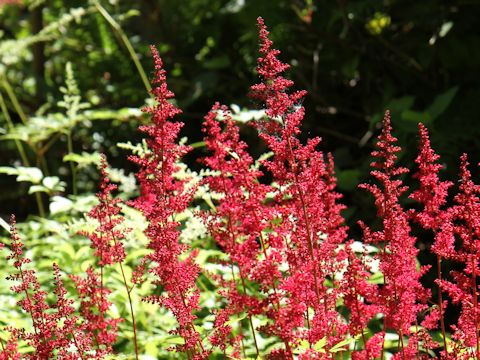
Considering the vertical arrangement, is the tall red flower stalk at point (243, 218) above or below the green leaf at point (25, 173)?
below

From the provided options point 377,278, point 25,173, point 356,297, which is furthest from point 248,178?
point 25,173

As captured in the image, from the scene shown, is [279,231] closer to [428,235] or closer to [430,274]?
[430,274]

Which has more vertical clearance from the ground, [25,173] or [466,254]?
[25,173]

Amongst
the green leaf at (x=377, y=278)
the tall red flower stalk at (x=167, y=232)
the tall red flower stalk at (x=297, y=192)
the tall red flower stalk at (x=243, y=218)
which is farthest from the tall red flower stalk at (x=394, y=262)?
the green leaf at (x=377, y=278)

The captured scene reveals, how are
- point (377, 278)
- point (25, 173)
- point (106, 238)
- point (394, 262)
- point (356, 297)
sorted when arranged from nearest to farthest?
1. point (394, 262)
2. point (356, 297)
3. point (106, 238)
4. point (377, 278)
5. point (25, 173)

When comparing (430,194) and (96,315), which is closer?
(430,194)

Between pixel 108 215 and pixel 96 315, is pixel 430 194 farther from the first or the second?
pixel 96 315

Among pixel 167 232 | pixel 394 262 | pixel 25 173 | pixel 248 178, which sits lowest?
pixel 394 262

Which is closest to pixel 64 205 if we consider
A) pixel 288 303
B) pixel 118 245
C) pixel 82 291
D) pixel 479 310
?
pixel 82 291

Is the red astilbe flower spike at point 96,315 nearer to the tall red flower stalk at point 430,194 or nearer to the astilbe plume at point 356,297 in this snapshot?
the astilbe plume at point 356,297

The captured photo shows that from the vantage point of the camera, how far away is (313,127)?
5113 mm

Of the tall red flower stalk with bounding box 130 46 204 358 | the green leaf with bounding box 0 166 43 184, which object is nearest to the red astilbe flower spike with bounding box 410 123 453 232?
the tall red flower stalk with bounding box 130 46 204 358

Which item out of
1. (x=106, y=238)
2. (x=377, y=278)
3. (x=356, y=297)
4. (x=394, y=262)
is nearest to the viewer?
(x=394, y=262)

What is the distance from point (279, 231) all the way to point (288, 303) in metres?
0.18
